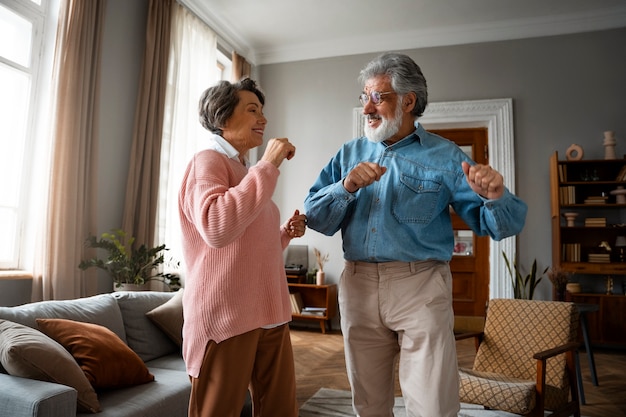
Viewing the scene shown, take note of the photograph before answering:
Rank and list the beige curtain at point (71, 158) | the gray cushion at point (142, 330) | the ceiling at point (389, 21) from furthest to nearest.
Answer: the ceiling at point (389, 21)
the beige curtain at point (71, 158)
the gray cushion at point (142, 330)

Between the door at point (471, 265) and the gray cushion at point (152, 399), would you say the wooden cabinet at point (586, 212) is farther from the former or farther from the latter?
the gray cushion at point (152, 399)

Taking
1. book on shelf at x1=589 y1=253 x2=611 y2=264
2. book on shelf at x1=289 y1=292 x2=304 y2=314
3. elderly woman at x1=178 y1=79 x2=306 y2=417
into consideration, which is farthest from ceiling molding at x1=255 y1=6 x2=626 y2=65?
elderly woman at x1=178 y1=79 x2=306 y2=417

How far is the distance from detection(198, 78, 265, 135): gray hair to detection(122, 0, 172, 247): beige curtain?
293 cm

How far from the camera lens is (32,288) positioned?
11.1ft

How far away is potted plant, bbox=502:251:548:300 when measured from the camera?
199 inches

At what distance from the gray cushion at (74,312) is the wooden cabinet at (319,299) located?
3.30 metres

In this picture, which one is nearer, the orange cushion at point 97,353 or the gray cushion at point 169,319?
the orange cushion at point 97,353

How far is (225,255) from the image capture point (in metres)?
1.28

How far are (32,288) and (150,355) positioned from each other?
4.54ft

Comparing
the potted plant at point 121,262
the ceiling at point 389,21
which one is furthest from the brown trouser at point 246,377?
the ceiling at point 389,21

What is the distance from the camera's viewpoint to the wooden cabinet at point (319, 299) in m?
5.64

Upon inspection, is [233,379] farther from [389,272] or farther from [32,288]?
[32,288]

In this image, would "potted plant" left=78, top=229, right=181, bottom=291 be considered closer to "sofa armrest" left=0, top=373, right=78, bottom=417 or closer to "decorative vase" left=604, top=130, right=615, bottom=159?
"sofa armrest" left=0, top=373, right=78, bottom=417

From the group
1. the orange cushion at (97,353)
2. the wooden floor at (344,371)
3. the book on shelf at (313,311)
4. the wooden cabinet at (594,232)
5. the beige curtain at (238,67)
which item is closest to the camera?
the orange cushion at (97,353)
